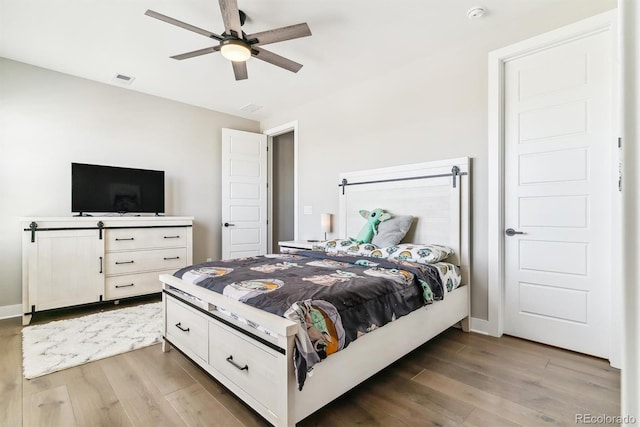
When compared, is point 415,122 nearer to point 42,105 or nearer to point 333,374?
point 333,374

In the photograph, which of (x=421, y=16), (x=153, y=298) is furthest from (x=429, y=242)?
(x=153, y=298)

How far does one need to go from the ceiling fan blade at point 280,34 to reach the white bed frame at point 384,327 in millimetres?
1663

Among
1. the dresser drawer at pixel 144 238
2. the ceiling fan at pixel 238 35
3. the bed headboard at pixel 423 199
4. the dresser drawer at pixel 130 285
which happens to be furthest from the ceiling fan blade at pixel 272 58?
the dresser drawer at pixel 130 285

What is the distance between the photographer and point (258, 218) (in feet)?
16.8

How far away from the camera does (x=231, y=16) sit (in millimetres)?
2152

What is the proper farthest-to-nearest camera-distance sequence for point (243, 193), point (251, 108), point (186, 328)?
point (243, 193)
point (251, 108)
point (186, 328)

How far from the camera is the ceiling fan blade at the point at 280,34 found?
2.29m

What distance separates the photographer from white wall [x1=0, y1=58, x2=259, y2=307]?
130 inches

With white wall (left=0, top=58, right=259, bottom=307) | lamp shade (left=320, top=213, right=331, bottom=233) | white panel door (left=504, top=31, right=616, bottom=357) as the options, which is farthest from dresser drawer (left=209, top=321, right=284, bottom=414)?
white wall (left=0, top=58, right=259, bottom=307)

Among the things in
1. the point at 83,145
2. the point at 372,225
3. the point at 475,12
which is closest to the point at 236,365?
the point at 372,225

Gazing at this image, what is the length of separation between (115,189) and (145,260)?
93 cm

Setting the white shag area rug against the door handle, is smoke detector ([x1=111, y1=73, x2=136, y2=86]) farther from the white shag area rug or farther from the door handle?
the door handle

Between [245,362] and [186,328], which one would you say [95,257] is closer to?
[186,328]

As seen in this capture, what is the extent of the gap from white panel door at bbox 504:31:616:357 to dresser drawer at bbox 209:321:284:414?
2.25 metres
